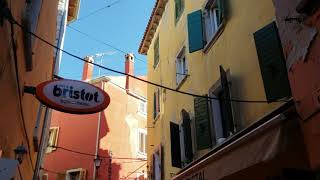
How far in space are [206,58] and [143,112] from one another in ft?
Answer: 59.8

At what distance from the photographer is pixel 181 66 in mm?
13391

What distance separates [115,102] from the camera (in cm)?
2692

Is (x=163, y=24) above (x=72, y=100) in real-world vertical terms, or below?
above

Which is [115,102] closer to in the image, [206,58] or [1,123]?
[206,58]

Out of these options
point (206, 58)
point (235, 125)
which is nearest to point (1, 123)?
point (235, 125)

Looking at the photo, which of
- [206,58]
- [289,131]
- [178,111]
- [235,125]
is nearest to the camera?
[289,131]

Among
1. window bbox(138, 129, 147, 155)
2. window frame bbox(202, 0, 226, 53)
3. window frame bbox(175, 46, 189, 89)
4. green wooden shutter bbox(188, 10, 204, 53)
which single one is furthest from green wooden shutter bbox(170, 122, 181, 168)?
window bbox(138, 129, 147, 155)

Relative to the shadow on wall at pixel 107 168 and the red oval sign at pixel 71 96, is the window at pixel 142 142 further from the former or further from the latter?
the red oval sign at pixel 71 96

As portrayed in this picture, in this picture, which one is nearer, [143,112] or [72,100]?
[72,100]

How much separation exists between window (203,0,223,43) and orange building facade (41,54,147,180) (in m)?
14.9

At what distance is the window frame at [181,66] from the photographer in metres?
12.6

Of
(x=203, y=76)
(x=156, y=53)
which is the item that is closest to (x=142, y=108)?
(x=156, y=53)

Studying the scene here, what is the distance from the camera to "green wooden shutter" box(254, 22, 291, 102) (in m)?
6.66

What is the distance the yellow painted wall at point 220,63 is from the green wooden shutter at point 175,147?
533mm
